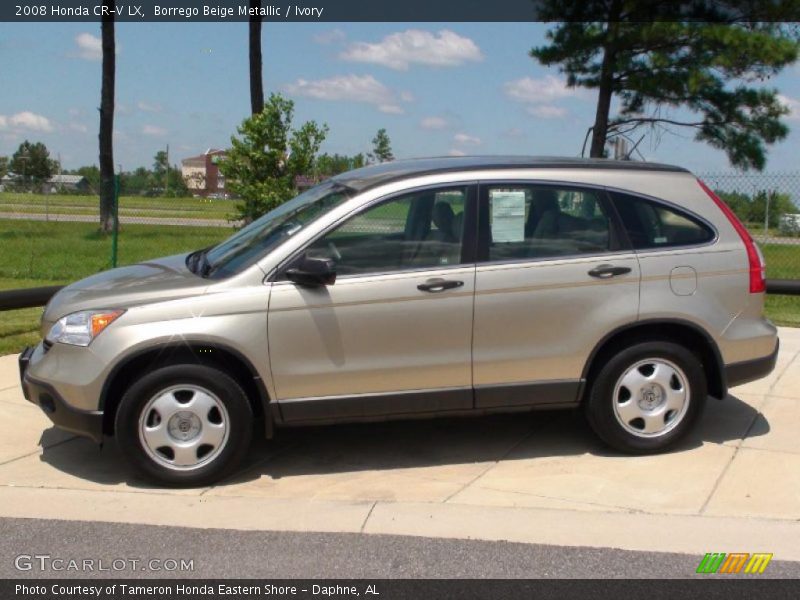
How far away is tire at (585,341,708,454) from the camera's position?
5.66 meters

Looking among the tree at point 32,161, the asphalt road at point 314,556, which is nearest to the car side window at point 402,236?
the asphalt road at point 314,556

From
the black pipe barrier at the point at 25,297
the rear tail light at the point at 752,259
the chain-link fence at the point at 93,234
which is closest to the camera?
the rear tail light at the point at 752,259

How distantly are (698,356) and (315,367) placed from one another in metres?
2.44

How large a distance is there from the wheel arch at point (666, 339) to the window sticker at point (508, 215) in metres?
0.84

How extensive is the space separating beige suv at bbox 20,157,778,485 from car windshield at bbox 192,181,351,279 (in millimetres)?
24

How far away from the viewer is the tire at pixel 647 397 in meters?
5.66

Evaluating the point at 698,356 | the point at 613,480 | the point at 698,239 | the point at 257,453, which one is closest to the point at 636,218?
the point at 698,239

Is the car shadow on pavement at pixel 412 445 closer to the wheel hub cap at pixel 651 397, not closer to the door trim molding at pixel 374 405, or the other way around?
the wheel hub cap at pixel 651 397

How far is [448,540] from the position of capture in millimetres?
4562

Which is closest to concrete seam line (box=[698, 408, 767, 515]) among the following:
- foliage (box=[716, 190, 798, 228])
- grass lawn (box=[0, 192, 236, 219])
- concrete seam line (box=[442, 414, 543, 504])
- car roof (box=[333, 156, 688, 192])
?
concrete seam line (box=[442, 414, 543, 504])

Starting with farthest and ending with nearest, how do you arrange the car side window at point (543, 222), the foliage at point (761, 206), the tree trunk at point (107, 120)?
the tree trunk at point (107, 120) < the foliage at point (761, 206) < the car side window at point (543, 222)

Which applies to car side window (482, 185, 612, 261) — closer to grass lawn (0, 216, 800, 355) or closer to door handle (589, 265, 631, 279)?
door handle (589, 265, 631, 279)

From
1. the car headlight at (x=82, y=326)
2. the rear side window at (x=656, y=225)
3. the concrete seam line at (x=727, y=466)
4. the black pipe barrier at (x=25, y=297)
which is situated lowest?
the concrete seam line at (x=727, y=466)

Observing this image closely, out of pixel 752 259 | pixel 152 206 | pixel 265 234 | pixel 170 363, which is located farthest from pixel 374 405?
pixel 152 206
